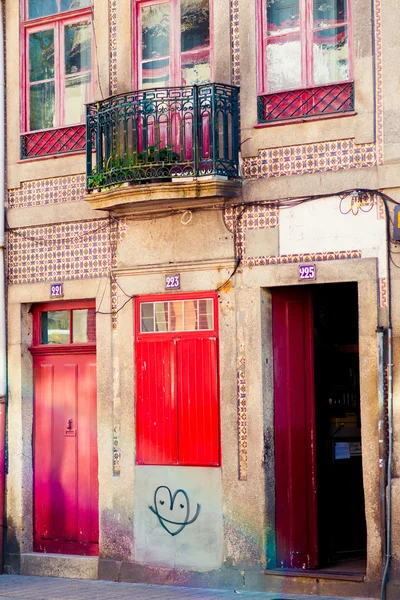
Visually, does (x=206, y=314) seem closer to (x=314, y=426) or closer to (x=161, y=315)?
(x=161, y=315)

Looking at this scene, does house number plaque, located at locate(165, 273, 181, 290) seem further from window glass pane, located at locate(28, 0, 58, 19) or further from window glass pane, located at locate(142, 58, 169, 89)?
window glass pane, located at locate(28, 0, 58, 19)

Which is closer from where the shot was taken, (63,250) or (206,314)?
(206,314)

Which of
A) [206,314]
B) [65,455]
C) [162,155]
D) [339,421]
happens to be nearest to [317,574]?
[339,421]

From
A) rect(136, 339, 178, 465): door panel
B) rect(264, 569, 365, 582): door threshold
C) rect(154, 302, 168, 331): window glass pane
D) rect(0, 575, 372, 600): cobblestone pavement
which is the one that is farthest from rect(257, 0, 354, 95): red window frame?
rect(0, 575, 372, 600): cobblestone pavement

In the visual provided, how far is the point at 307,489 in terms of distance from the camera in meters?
13.7

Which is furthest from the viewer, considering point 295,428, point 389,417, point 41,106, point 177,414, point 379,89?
point 41,106

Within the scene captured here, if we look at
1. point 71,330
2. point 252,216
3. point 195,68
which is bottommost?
point 71,330

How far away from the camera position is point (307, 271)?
13211mm

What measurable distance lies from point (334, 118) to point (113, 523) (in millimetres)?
5146

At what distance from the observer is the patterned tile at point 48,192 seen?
15008mm

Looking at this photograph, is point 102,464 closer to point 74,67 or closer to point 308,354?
point 308,354

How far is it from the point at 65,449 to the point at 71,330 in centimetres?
142

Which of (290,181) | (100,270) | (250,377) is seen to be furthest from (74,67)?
(250,377)

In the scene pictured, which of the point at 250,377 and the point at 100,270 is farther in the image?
the point at 100,270
